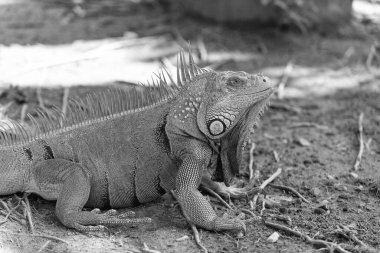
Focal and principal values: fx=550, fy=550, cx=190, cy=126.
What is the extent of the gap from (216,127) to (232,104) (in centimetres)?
23

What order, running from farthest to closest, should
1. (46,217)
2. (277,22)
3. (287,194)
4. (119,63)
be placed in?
(277,22)
(119,63)
(287,194)
(46,217)

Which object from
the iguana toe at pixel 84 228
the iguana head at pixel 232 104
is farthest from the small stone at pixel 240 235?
the iguana toe at pixel 84 228

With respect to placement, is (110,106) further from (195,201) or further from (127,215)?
(195,201)

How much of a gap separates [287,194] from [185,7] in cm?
574

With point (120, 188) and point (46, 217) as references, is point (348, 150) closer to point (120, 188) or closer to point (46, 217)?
point (120, 188)

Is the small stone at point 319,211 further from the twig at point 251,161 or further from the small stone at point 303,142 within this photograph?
the small stone at point 303,142

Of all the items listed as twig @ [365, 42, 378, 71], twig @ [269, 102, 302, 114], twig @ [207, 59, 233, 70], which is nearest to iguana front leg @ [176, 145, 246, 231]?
twig @ [269, 102, 302, 114]

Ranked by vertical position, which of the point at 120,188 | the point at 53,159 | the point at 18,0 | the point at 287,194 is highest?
the point at 18,0

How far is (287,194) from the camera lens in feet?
17.1

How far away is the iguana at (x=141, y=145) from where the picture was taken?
446cm

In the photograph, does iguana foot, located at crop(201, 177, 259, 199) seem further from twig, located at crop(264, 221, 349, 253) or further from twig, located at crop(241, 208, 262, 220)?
twig, located at crop(264, 221, 349, 253)

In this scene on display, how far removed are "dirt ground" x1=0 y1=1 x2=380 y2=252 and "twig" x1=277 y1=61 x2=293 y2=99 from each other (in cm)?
2

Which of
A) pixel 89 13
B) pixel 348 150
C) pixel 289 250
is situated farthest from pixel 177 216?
pixel 89 13

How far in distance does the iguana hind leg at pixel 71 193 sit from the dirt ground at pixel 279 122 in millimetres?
95
